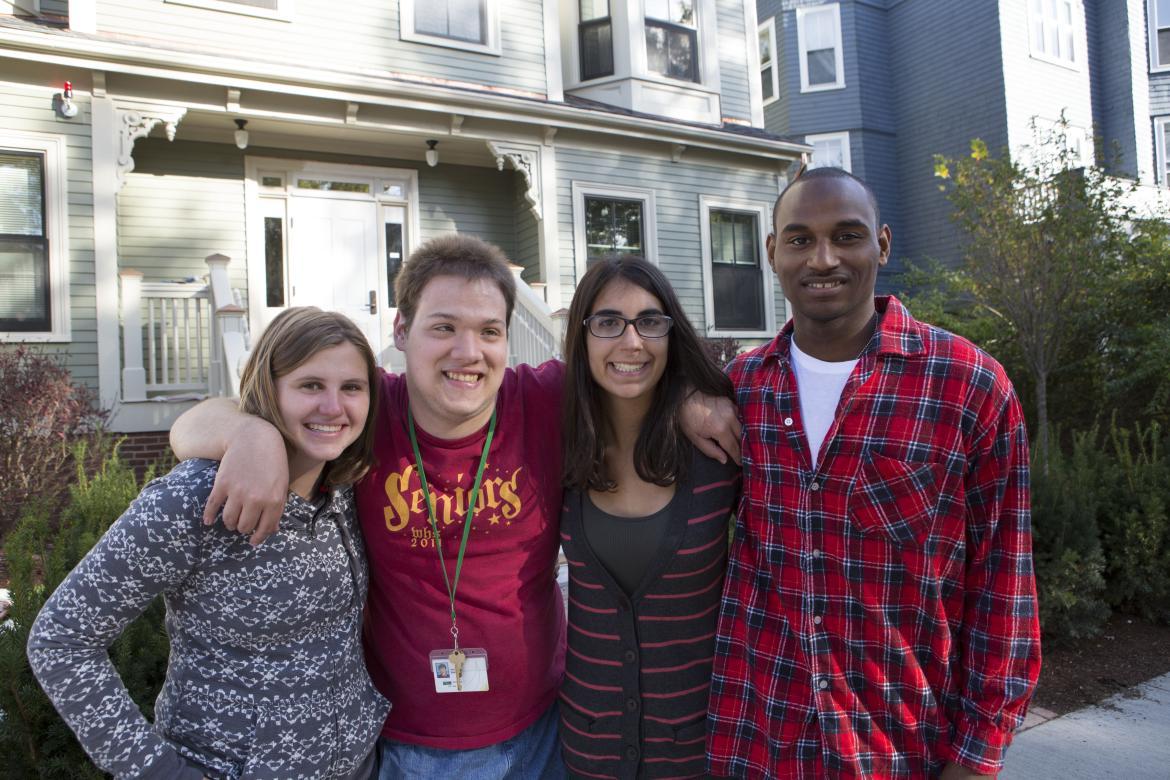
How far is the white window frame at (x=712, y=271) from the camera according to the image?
37.8ft

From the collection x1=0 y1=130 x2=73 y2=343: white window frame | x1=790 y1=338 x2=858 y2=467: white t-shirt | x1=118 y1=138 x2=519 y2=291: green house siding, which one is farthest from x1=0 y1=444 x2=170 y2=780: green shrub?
x1=118 y1=138 x2=519 y2=291: green house siding

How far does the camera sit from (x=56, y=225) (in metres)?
7.56

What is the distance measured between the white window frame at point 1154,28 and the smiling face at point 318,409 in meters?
21.8

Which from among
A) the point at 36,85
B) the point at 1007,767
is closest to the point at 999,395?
the point at 1007,767

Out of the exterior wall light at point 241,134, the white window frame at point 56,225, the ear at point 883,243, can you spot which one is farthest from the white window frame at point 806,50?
the ear at point 883,243

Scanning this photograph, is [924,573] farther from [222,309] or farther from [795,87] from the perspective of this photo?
[795,87]

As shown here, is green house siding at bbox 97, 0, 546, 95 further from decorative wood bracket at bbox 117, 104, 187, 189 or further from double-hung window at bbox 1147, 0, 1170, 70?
double-hung window at bbox 1147, 0, 1170, 70

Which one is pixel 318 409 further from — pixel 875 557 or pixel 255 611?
pixel 875 557

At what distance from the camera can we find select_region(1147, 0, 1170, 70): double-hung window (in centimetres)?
1730

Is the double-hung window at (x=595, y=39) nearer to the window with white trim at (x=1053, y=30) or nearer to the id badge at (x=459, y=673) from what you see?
the window with white trim at (x=1053, y=30)

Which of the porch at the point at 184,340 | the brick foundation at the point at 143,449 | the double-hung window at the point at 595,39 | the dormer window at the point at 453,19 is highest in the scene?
the double-hung window at the point at 595,39

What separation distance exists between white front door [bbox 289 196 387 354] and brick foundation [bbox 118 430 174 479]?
7.56ft

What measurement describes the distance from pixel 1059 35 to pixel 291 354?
2030cm

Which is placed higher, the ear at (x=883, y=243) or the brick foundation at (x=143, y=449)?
the ear at (x=883, y=243)
